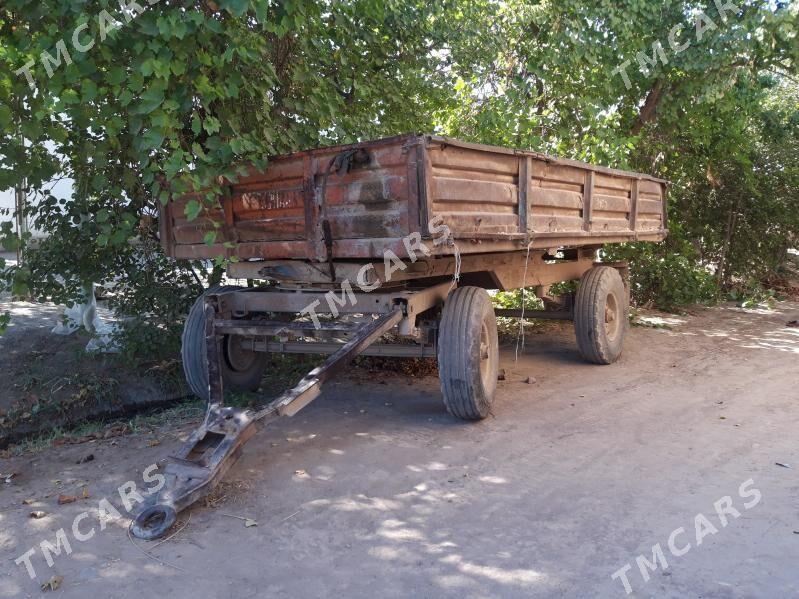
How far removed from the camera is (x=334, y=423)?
17.6 feet

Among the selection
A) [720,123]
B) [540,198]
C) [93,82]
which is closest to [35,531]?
[93,82]

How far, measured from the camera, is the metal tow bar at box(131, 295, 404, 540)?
138 inches

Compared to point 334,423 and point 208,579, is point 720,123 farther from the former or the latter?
point 208,579

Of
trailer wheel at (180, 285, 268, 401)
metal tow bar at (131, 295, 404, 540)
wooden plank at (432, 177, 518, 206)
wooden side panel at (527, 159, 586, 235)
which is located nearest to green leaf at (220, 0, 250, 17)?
wooden plank at (432, 177, 518, 206)

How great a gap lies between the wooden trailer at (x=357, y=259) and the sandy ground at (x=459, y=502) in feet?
1.20

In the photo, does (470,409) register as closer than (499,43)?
Yes

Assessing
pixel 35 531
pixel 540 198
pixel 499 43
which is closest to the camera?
pixel 35 531

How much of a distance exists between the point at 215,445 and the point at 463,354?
1851 mm

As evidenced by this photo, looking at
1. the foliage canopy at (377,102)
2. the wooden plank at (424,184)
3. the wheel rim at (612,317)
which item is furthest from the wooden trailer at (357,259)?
the wheel rim at (612,317)

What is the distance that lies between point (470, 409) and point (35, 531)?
9.46ft

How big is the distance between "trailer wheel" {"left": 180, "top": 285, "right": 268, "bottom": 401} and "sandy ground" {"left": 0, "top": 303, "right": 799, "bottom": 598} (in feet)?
1.61

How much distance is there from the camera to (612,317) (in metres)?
7.67

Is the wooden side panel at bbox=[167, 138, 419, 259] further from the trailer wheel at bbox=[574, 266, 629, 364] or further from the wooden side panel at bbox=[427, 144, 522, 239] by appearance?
the trailer wheel at bbox=[574, 266, 629, 364]

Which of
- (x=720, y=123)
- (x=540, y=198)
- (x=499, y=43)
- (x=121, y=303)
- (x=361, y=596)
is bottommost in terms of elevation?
(x=361, y=596)
